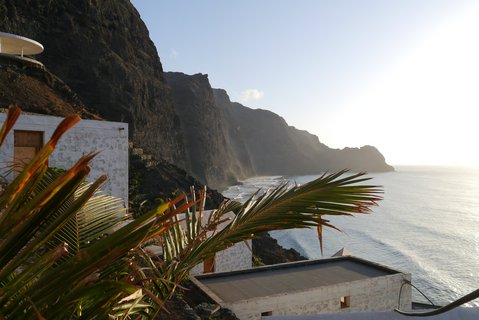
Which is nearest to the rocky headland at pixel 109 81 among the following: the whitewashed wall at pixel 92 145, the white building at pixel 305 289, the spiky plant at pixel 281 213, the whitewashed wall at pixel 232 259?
the whitewashed wall at pixel 92 145

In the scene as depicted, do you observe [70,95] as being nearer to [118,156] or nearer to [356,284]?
[118,156]

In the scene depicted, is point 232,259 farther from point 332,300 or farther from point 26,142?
point 26,142

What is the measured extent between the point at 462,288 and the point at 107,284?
132 ft

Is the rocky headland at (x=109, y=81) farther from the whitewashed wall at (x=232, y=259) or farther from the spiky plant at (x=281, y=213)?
the spiky plant at (x=281, y=213)

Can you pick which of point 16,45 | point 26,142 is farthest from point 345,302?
point 16,45

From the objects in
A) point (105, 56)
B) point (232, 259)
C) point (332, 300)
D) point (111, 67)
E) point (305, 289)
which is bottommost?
point (332, 300)

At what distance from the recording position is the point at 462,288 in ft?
112

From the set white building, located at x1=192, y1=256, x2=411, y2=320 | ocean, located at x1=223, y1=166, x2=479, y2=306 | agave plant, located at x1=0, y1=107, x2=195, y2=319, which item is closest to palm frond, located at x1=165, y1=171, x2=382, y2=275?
agave plant, located at x1=0, y1=107, x2=195, y2=319

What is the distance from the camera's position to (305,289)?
464 inches

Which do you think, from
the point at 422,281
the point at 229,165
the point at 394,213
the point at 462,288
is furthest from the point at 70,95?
the point at 229,165

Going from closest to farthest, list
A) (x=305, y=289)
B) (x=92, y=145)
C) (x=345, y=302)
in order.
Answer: (x=305, y=289), (x=345, y=302), (x=92, y=145)

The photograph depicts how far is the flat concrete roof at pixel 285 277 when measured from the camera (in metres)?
11.8

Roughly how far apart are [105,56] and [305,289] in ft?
165

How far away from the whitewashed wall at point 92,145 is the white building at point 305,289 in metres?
5.21
